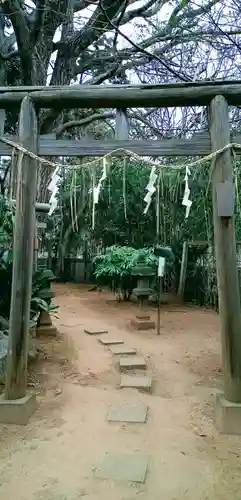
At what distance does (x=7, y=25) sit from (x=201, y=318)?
812 cm

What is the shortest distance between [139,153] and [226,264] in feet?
3.72

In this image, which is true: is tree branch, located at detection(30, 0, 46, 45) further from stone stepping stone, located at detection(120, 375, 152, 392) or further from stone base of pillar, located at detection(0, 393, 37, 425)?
stone base of pillar, located at detection(0, 393, 37, 425)

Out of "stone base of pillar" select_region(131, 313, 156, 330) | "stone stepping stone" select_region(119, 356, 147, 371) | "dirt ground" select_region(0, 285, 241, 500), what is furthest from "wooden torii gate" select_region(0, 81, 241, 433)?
"stone base of pillar" select_region(131, 313, 156, 330)

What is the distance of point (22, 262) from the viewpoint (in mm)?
3127

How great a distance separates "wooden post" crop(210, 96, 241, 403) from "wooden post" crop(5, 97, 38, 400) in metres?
1.50

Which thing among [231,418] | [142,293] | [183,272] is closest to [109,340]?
[142,293]

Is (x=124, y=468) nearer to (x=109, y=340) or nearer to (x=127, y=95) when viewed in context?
(x=127, y=95)

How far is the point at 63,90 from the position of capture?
3.22m

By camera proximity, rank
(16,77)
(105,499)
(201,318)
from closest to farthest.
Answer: (105,499)
(201,318)
(16,77)

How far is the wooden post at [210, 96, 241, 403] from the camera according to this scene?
2945 mm

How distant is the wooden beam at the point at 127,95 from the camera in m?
3.12

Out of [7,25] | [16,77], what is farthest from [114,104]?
[7,25]

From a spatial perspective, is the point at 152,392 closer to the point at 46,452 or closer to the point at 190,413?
the point at 190,413

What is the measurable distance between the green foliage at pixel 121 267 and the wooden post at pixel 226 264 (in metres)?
4.48
